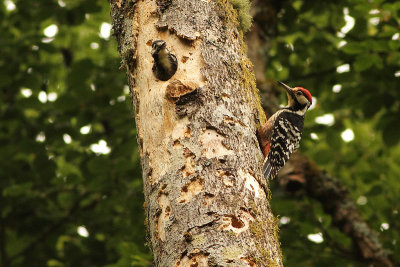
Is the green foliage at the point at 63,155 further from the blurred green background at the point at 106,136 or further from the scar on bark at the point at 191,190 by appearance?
the scar on bark at the point at 191,190

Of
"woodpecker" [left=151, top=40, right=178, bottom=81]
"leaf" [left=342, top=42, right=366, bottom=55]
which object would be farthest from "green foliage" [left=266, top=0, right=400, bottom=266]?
"woodpecker" [left=151, top=40, right=178, bottom=81]

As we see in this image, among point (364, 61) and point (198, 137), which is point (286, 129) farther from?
point (198, 137)

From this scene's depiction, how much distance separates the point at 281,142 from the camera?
4.45 metres

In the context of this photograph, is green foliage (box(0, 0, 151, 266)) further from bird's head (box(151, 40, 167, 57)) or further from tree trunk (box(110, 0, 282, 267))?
bird's head (box(151, 40, 167, 57))

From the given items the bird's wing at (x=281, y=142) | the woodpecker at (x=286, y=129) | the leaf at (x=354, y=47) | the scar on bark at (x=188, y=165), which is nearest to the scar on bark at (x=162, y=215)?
Result: the scar on bark at (x=188, y=165)

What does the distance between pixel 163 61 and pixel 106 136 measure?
3.04m

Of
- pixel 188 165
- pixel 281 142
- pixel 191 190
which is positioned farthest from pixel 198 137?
pixel 281 142

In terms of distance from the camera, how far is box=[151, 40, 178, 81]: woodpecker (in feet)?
8.59

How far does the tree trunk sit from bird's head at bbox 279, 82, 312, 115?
7.44 feet

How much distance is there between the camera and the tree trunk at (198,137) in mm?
2088

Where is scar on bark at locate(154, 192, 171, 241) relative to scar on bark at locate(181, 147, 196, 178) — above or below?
below

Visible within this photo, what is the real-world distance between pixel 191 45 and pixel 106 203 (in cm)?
308

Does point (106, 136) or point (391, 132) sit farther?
point (106, 136)

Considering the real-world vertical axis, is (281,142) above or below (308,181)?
below
